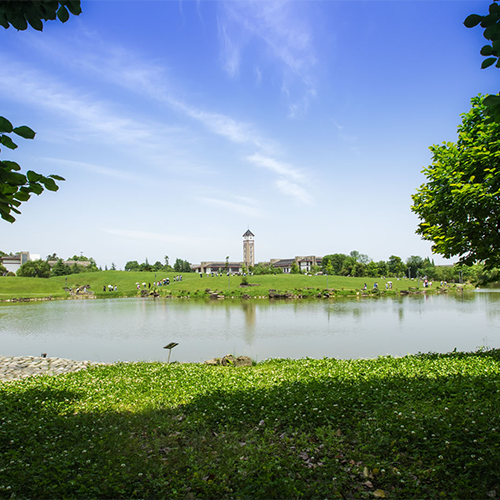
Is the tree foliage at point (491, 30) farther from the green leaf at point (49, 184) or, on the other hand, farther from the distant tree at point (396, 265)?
the distant tree at point (396, 265)

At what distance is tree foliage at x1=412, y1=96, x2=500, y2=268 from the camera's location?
12.8m

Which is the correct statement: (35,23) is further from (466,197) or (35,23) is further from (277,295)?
(277,295)

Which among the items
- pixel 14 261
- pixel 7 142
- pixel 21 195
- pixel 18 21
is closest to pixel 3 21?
pixel 18 21

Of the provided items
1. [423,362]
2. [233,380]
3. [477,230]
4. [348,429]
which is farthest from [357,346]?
[348,429]

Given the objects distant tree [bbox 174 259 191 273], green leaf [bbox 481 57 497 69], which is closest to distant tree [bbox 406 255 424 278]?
distant tree [bbox 174 259 191 273]

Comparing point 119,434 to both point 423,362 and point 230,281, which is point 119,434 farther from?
point 230,281

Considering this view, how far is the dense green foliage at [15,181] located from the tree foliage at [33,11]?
4.14ft

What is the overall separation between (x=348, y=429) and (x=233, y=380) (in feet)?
17.1

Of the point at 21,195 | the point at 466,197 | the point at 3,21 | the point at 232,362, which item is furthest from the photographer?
the point at 232,362

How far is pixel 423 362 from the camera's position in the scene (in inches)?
504

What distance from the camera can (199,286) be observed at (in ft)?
299

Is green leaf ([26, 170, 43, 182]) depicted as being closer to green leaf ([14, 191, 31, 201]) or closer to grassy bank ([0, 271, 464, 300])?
green leaf ([14, 191, 31, 201])

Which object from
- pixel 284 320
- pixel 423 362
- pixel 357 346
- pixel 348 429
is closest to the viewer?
pixel 348 429

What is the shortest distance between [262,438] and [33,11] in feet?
22.7
